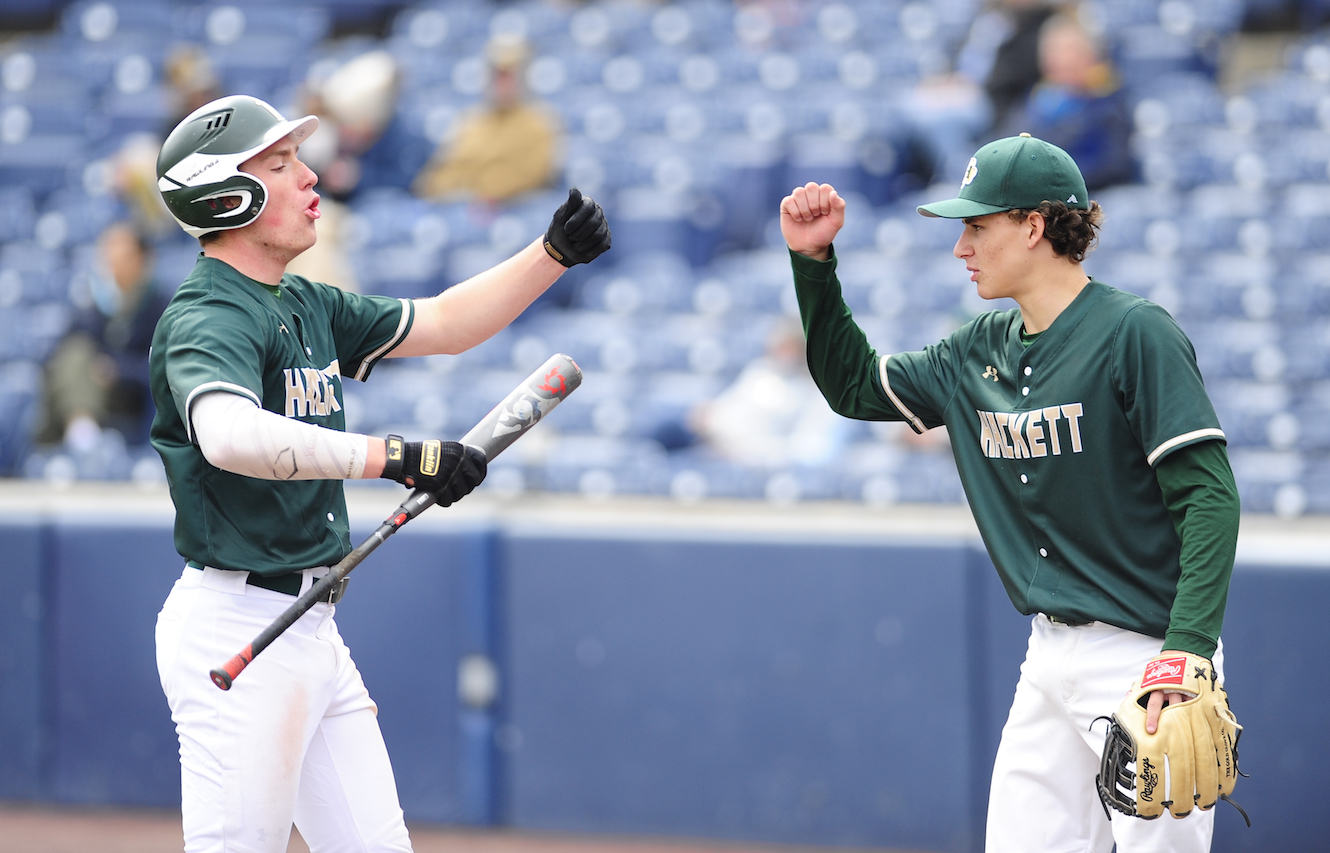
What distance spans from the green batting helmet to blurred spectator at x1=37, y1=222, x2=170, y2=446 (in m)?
3.74

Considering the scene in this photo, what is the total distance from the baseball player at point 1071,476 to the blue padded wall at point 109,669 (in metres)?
2.98

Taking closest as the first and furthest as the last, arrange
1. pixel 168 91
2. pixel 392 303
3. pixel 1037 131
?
pixel 392 303, pixel 1037 131, pixel 168 91

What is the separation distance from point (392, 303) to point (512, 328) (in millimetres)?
4094

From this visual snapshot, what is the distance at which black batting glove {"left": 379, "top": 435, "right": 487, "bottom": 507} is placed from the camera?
7.62 ft

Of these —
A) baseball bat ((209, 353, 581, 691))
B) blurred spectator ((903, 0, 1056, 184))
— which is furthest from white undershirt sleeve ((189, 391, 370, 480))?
blurred spectator ((903, 0, 1056, 184))

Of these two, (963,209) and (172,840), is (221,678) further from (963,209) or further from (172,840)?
(172,840)

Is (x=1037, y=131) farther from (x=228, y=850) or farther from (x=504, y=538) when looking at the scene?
(x=228, y=850)

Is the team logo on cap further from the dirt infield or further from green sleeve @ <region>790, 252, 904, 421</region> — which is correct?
the dirt infield

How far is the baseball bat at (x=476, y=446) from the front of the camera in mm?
2328

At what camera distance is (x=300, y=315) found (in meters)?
2.61

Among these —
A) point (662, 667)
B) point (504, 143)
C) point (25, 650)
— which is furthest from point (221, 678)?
point (504, 143)

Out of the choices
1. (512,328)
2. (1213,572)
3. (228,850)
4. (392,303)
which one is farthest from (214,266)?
(512,328)

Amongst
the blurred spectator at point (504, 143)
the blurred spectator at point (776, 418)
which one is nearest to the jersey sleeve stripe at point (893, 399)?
the blurred spectator at point (776, 418)

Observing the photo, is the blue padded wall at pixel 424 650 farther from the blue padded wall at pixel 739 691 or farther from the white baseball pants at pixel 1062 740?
the white baseball pants at pixel 1062 740
